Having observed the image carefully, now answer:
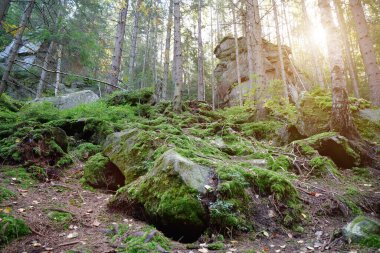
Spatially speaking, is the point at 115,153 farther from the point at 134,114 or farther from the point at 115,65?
the point at 115,65

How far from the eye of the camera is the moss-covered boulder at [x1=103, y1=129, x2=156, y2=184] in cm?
510

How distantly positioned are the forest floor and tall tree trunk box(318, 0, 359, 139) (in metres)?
1.31

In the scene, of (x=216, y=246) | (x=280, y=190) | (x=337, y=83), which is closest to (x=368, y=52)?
(x=337, y=83)

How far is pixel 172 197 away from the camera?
11.3ft

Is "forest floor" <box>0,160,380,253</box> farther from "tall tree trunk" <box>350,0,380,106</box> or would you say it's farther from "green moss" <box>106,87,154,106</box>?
"green moss" <box>106,87,154,106</box>

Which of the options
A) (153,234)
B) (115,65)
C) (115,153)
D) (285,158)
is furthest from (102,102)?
(153,234)

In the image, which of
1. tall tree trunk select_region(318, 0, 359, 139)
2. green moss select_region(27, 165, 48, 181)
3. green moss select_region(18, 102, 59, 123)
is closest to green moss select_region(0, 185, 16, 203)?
green moss select_region(27, 165, 48, 181)

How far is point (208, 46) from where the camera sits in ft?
122

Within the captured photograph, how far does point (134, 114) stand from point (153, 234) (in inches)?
292

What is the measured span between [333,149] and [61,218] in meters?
5.55

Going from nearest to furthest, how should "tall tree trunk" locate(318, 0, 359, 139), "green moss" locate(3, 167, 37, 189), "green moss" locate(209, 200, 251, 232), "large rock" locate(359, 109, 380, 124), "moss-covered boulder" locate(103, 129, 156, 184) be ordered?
"green moss" locate(209, 200, 251, 232), "green moss" locate(3, 167, 37, 189), "moss-covered boulder" locate(103, 129, 156, 184), "tall tree trunk" locate(318, 0, 359, 139), "large rock" locate(359, 109, 380, 124)

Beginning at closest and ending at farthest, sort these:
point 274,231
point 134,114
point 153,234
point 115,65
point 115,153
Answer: point 153,234 < point 274,231 < point 115,153 < point 134,114 < point 115,65

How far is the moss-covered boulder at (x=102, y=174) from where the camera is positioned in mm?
5546

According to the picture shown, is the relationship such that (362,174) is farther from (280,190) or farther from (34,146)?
(34,146)
